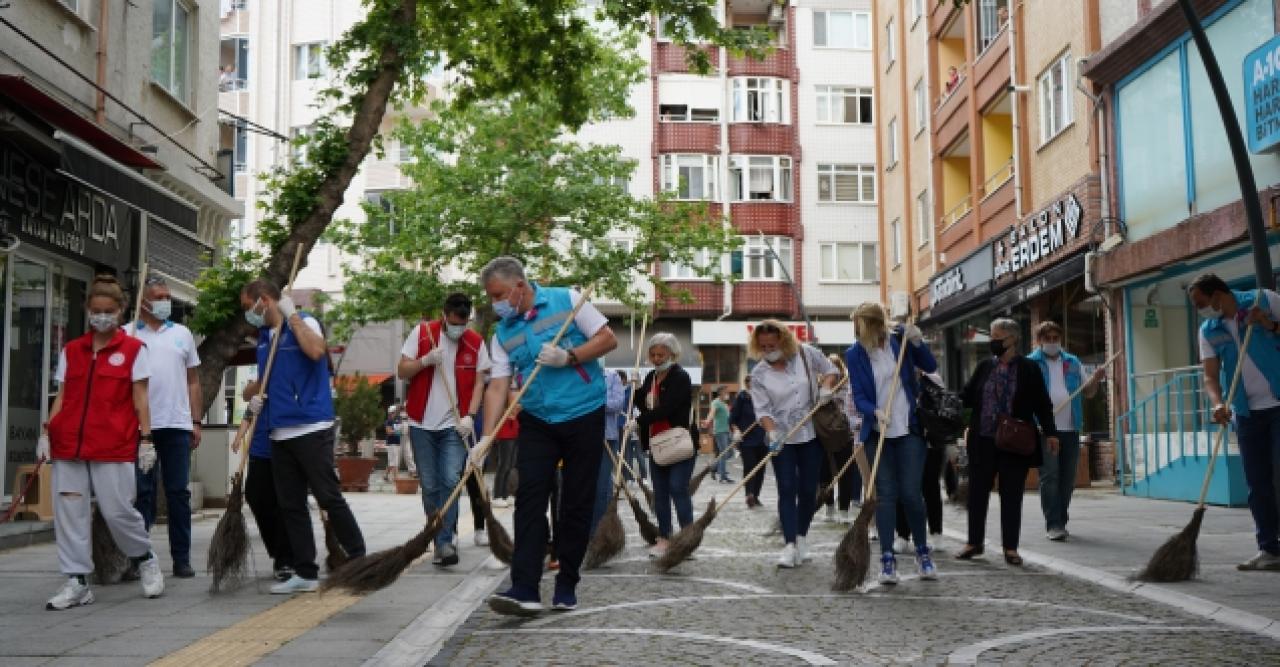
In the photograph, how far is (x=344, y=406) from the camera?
88.1ft

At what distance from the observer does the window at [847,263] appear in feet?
159

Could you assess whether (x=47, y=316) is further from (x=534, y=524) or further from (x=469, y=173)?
(x=469, y=173)

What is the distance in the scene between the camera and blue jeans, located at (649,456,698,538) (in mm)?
11039

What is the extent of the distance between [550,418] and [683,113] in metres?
42.4

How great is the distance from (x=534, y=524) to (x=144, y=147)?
35.6 feet

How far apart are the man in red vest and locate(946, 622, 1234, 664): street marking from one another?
4.66 meters

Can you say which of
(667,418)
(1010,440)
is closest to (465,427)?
(667,418)

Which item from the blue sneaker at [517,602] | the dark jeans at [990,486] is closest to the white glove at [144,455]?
the blue sneaker at [517,602]

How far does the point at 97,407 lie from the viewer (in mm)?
8023

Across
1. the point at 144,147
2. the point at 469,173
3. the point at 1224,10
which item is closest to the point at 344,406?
the point at 469,173

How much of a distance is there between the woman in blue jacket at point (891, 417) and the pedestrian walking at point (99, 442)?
4.44 meters

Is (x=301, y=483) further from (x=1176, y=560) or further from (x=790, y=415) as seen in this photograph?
(x=1176, y=560)

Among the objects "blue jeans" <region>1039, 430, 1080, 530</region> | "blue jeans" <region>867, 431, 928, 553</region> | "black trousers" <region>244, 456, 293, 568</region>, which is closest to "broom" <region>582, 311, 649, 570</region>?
"blue jeans" <region>867, 431, 928, 553</region>

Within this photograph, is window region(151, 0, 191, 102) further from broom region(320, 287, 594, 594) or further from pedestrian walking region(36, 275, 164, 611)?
broom region(320, 287, 594, 594)
